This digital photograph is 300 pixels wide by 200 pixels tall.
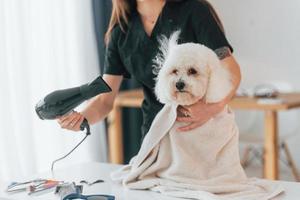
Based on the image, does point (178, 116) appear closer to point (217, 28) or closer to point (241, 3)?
point (217, 28)

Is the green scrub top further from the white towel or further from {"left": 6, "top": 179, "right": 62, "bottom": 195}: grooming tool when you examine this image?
{"left": 6, "top": 179, "right": 62, "bottom": 195}: grooming tool

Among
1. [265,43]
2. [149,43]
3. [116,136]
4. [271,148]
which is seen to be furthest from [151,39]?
[265,43]

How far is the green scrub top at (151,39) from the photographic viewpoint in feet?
4.64

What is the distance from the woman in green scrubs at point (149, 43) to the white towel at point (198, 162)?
33mm

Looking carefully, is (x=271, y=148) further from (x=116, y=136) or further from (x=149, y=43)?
(x=149, y=43)

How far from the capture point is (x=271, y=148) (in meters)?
2.79

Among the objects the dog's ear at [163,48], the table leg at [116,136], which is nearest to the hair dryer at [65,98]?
the dog's ear at [163,48]

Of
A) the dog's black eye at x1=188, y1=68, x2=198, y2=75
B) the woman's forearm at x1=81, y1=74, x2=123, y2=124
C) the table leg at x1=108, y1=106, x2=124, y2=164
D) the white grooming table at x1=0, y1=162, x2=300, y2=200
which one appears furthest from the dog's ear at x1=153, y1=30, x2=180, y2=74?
the table leg at x1=108, y1=106, x2=124, y2=164

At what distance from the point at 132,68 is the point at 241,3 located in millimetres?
2588

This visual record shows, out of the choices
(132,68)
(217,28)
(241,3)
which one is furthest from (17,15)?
(241,3)

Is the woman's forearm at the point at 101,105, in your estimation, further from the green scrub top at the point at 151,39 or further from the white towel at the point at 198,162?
the white towel at the point at 198,162

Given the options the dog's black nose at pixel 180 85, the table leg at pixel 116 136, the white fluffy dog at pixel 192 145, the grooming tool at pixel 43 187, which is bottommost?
the table leg at pixel 116 136

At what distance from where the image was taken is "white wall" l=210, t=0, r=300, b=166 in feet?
12.2

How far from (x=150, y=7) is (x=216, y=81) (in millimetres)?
425
